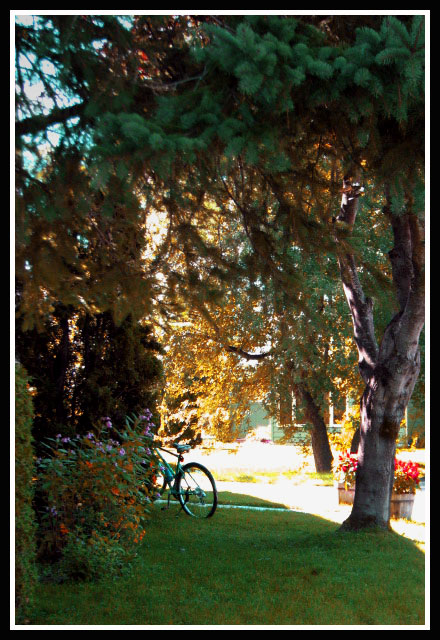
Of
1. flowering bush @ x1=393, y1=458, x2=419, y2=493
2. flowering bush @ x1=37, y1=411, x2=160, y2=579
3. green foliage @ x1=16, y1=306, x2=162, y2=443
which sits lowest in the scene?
flowering bush @ x1=393, y1=458, x2=419, y2=493

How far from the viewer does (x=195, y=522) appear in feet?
23.4

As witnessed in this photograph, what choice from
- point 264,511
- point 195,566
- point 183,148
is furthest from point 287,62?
point 264,511

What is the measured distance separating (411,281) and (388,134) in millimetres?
2502

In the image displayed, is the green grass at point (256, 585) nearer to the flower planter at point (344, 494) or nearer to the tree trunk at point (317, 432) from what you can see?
the flower planter at point (344, 494)

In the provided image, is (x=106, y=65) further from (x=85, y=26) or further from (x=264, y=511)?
(x=264, y=511)

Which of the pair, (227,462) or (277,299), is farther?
(227,462)

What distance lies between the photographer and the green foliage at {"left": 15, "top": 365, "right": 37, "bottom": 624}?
3637 millimetres

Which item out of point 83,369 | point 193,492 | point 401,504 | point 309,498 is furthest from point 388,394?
point 309,498

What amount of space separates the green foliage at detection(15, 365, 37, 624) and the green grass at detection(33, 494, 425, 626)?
7.8 inches

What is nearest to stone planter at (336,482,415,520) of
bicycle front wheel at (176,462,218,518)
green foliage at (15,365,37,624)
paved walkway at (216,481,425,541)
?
paved walkway at (216,481,425,541)

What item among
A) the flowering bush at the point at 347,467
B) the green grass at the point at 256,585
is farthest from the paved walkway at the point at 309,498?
the green grass at the point at 256,585

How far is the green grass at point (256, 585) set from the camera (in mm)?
3953

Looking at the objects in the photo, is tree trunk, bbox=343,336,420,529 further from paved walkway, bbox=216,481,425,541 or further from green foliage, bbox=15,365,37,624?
green foliage, bbox=15,365,37,624

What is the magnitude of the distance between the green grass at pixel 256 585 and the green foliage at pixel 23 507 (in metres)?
0.20
